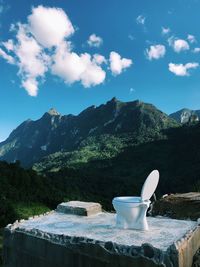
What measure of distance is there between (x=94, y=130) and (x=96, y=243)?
123 metres

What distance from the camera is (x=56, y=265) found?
632 cm

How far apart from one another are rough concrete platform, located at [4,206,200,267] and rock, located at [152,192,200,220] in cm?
262

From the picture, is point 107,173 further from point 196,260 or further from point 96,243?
point 96,243

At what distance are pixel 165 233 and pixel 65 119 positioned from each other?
16258 centimetres

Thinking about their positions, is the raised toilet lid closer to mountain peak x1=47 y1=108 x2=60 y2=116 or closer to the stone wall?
the stone wall

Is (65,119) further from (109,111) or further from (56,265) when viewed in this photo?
(56,265)

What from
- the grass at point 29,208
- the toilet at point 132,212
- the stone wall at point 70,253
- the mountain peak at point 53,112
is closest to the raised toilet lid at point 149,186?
the toilet at point 132,212

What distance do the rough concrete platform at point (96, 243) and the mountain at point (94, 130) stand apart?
81.4 metres

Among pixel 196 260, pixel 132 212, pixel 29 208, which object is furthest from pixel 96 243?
pixel 29 208

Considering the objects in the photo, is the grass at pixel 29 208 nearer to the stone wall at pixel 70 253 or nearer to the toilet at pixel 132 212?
the stone wall at pixel 70 253

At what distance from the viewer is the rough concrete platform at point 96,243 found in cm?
534

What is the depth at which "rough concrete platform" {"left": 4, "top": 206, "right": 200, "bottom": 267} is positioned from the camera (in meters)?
5.34

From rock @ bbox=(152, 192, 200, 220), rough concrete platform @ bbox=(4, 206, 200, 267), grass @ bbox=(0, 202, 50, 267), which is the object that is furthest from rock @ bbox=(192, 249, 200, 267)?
grass @ bbox=(0, 202, 50, 267)

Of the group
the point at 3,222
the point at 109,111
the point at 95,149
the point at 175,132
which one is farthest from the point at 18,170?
the point at 109,111
